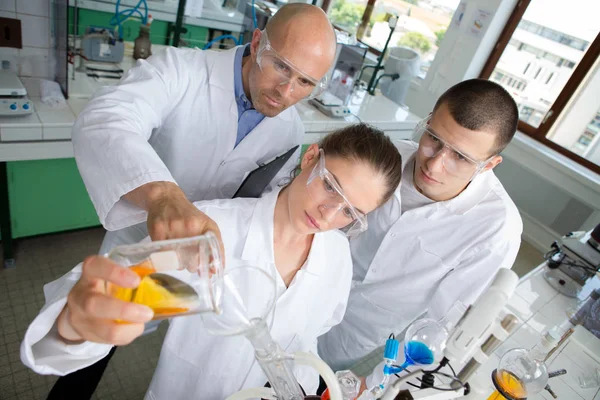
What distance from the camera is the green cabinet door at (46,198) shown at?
2.19 m

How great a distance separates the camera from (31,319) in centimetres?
212

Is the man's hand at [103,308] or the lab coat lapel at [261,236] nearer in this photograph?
the man's hand at [103,308]

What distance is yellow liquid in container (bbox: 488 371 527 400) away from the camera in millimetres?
1112

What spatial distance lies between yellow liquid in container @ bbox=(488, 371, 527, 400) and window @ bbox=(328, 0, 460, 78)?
16.4 ft

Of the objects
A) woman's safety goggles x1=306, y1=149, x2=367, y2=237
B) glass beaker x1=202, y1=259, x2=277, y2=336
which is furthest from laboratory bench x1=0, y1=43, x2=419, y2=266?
glass beaker x1=202, y1=259, x2=277, y2=336

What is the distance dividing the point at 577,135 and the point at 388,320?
13.5 ft

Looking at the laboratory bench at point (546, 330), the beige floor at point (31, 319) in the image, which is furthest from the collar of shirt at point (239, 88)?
the beige floor at point (31, 319)

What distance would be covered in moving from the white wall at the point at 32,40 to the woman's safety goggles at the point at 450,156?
6.42ft

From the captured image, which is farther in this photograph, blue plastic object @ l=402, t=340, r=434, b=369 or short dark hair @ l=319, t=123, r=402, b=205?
short dark hair @ l=319, t=123, r=402, b=205

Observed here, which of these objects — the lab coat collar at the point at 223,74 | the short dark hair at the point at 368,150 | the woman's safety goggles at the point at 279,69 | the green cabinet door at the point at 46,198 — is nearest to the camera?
the short dark hair at the point at 368,150

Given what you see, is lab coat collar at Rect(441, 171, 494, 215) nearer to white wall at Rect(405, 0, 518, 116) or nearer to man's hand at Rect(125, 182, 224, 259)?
man's hand at Rect(125, 182, 224, 259)

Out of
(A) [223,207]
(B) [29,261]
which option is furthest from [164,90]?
(B) [29,261]

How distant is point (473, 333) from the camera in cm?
68

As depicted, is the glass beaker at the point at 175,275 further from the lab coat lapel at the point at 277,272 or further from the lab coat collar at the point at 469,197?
the lab coat collar at the point at 469,197
